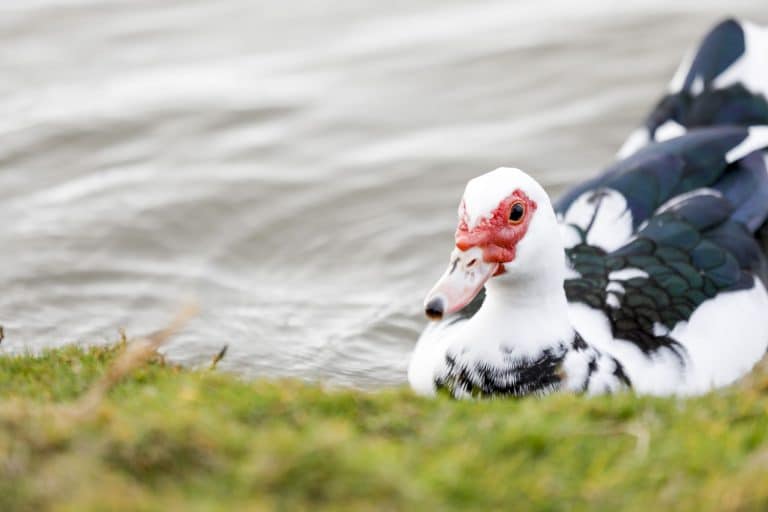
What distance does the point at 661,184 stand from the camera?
643cm

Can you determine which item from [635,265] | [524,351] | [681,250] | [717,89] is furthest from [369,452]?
[717,89]

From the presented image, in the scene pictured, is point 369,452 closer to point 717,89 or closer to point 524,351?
point 524,351

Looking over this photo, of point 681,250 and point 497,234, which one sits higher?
point 497,234

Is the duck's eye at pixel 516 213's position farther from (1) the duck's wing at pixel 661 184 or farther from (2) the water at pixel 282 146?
(2) the water at pixel 282 146

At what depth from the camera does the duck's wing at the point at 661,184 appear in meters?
6.29

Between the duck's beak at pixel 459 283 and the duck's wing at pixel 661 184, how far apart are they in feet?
4.81

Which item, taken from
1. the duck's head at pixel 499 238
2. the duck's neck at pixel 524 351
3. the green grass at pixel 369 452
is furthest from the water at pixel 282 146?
the green grass at pixel 369 452

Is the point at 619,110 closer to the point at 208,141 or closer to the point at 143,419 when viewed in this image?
the point at 208,141

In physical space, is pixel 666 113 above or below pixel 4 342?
above

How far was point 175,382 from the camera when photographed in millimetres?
4094

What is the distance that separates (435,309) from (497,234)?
0.40 metres

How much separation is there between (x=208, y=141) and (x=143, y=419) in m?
6.00

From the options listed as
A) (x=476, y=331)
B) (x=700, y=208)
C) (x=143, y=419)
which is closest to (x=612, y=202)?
(x=700, y=208)

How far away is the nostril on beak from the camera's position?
15.3 feet
